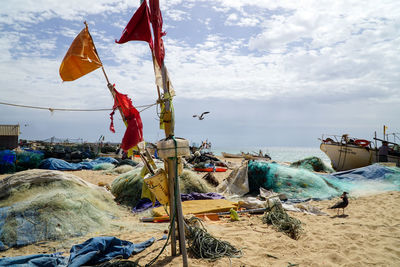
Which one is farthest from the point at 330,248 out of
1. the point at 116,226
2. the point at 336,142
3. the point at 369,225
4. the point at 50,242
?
the point at 336,142

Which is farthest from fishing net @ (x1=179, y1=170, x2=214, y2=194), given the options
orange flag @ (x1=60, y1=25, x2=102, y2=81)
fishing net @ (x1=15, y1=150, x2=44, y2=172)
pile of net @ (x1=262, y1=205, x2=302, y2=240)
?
fishing net @ (x1=15, y1=150, x2=44, y2=172)

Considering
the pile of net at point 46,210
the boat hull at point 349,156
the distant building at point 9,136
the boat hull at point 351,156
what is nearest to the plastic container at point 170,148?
the pile of net at point 46,210

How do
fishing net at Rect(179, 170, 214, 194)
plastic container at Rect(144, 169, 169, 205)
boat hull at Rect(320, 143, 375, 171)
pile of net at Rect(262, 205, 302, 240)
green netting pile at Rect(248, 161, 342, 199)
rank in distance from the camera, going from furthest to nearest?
boat hull at Rect(320, 143, 375, 171), green netting pile at Rect(248, 161, 342, 199), fishing net at Rect(179, 170, 214, 194), pile of net at Rect(262, 205, 302, 240), plastic container at Rect(144, 169, 169, 205)

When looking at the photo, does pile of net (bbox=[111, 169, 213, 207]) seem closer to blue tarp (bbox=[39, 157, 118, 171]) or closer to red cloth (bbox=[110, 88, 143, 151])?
red cloth (bbox=[110, 88, 143, 151])

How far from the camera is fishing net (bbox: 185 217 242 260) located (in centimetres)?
380

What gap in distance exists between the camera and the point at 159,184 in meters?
3.64

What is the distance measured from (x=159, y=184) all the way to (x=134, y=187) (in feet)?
15.5

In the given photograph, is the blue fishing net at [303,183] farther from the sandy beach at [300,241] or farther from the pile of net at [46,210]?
the pile of net at [46,210]

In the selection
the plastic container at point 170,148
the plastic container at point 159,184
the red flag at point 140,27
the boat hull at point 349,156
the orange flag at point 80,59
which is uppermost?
the red flag at point 140,27

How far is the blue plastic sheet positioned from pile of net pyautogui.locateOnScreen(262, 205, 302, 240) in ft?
8.86

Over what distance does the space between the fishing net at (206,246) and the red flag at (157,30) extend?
2613 mm

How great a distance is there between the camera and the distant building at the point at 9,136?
26.7 meters

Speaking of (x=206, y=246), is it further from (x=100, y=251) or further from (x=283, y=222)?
(x=283, y=222)

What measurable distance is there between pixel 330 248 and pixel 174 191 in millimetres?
2766
